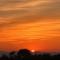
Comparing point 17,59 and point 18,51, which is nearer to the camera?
point 17,59

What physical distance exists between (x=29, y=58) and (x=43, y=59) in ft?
5.21

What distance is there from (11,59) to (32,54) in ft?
11.6

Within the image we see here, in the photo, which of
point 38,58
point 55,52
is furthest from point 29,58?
point 55,52

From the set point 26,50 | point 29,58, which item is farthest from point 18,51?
point 29,58

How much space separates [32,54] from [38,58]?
2.15 m

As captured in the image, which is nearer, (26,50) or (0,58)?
(0,58)

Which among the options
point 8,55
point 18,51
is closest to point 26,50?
point 18,51

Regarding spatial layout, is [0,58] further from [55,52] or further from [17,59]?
[55,52]

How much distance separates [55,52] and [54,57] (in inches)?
168

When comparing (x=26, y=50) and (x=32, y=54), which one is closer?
(x=32, y=54)

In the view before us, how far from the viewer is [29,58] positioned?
2105 inches

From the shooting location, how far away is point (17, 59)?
52469 millimetres

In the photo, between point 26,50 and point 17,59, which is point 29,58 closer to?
point 17,59

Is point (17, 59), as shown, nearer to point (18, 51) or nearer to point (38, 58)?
point (38, 58)
